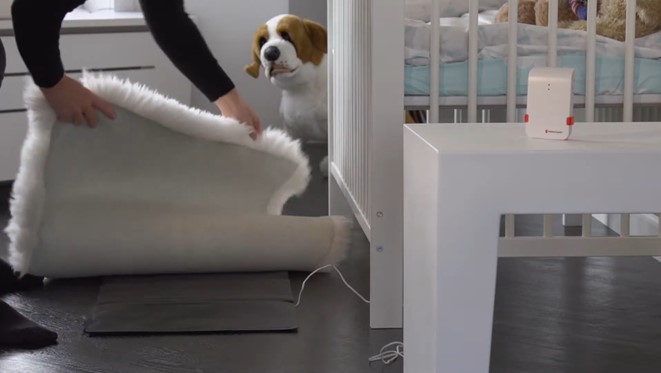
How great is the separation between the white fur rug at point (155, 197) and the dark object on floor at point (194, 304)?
0.14 feet

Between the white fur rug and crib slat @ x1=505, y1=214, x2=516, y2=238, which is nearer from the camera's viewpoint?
crib slat @ x1=505, y1=214, x2=516, y2=238

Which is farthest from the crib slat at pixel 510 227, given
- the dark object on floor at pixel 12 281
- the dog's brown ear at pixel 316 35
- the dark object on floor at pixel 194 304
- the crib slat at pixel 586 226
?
the dog's brown ear at pixel 316 35

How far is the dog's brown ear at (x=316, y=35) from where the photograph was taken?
11.0 feet

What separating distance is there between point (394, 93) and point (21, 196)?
0.83 metres

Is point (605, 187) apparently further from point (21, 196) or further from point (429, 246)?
point (21, 196)

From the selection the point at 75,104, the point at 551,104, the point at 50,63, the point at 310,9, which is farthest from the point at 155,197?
the point at 310,9

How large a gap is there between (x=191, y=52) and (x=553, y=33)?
89 cm

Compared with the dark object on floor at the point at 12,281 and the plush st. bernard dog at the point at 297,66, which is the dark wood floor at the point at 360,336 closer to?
the dark object on floor at the point at 12,281

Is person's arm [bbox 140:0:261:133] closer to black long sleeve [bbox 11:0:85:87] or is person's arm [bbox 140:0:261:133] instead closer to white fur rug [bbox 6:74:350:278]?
white fur rug [bbox 6:74:350:278]

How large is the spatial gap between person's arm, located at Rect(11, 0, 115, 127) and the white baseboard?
120 cm

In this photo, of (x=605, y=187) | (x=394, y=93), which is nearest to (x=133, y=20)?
(x=394, y=93)

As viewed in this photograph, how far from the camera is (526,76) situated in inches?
73.0

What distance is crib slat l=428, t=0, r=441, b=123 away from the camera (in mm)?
1794

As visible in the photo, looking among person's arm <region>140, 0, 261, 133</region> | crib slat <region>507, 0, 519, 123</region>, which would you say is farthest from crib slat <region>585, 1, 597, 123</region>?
person's arm <region>140, 0, 261, 133</region>
